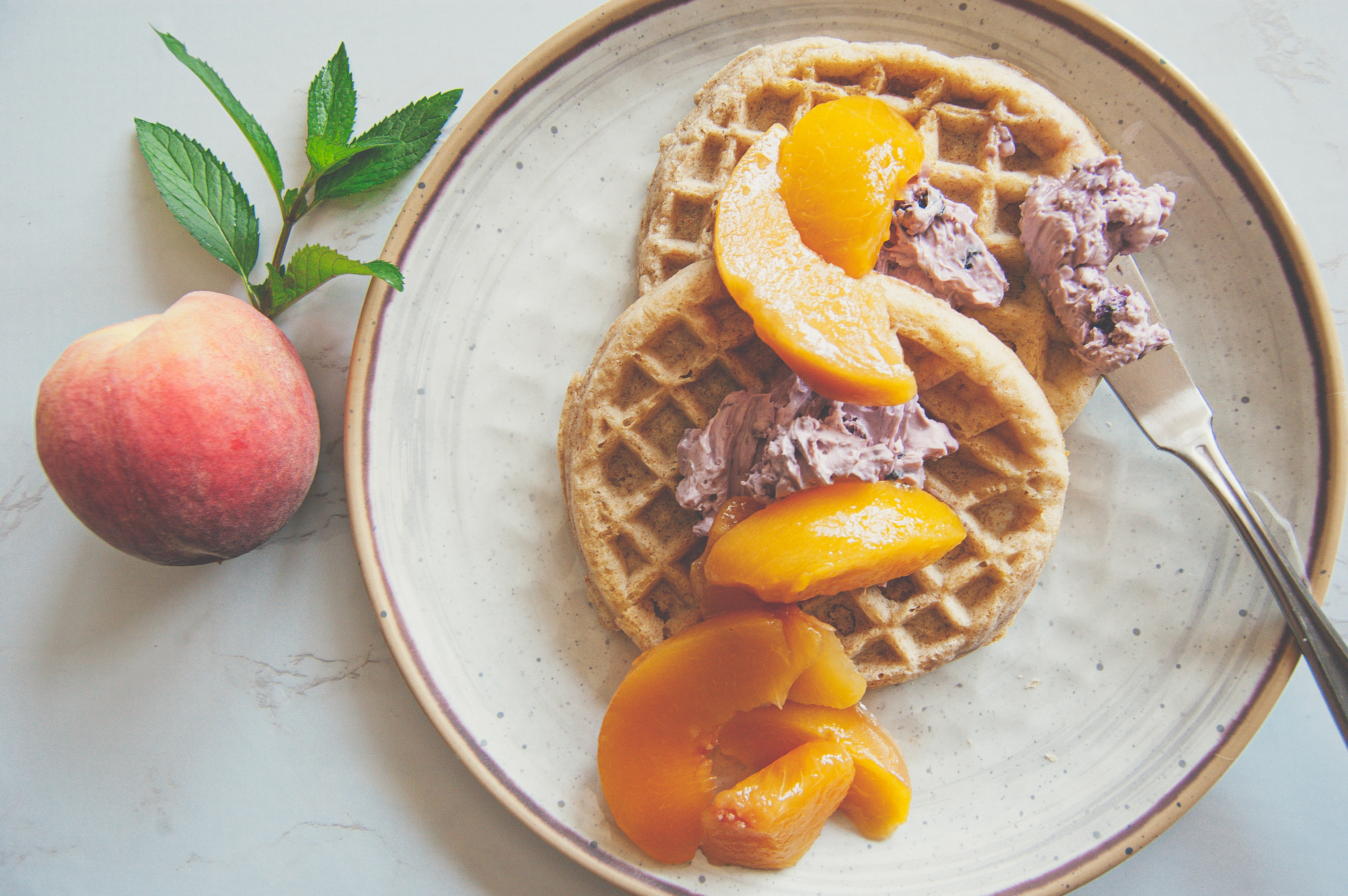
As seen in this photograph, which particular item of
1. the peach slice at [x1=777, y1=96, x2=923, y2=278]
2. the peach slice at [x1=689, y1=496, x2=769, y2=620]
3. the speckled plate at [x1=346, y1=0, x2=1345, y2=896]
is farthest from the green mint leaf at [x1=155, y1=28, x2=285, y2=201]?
the peach slice at [x1=689, y1=496, x2=769, y2=620]

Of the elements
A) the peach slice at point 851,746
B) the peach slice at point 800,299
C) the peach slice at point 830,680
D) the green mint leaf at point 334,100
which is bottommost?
the peach slice at point 851,746

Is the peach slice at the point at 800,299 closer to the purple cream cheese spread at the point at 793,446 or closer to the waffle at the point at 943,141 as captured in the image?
the purple cream cheese spread at the point at 793,446

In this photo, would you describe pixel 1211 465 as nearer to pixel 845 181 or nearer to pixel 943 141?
pixel 943 141

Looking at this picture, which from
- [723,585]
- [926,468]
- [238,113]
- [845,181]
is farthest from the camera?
[238,113]

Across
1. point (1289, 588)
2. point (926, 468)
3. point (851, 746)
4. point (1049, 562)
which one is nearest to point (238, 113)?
point (926, 468)

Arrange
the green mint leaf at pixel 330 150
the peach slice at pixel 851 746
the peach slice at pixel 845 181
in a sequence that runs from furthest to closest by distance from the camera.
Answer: the green mint leaf at pixel 330 150, the peach slice at pixel 851 746, the peach slice at pixel 845 181

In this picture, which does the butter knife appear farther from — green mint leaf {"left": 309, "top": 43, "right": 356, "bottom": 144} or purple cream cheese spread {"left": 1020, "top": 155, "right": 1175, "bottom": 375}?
green mint leaf {"left": 309, "top": 43, "right": 356, "bottom": 144}

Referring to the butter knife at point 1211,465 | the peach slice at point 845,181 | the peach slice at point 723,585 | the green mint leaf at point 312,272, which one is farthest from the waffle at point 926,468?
the green mint leaf at point 312,272
